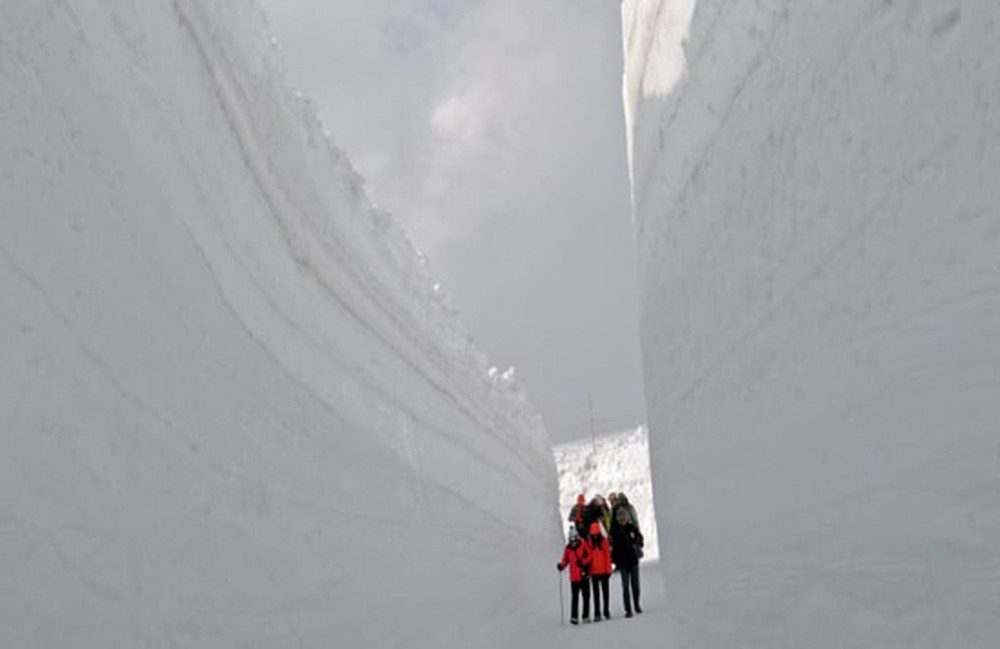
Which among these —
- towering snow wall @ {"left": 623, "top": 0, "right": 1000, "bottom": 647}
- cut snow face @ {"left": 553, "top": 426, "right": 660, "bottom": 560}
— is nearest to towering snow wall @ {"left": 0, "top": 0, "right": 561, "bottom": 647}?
towering snow wall @ {"left": 623, "top": 0, "right": 1000, "bottom": 647}

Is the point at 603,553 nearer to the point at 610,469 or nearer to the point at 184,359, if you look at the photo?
the point at 184,359

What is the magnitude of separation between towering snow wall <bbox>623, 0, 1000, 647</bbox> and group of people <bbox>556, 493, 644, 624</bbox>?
3699 millimetres

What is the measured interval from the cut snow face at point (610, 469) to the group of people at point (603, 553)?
16.9 m

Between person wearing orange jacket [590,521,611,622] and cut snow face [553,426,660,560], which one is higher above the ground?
cut snow face [553,426,660,560]

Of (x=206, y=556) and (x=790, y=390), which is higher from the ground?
(x=790, y=390)

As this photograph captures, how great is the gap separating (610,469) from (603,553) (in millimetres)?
19401

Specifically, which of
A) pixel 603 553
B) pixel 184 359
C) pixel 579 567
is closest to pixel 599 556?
pixel 603 553

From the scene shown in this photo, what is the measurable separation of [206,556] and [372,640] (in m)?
2.02

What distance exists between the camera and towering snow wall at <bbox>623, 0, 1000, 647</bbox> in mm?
1636

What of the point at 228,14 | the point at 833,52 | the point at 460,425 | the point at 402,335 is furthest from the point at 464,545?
the point at 833,52

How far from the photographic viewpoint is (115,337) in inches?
87.7

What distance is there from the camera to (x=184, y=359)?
268 centimetres

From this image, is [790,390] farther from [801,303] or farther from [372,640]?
[372,640]

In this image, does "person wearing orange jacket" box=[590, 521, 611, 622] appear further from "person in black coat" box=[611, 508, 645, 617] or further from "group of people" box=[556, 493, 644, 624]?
"person in black coat" box=[611, 508, 645, 617]
